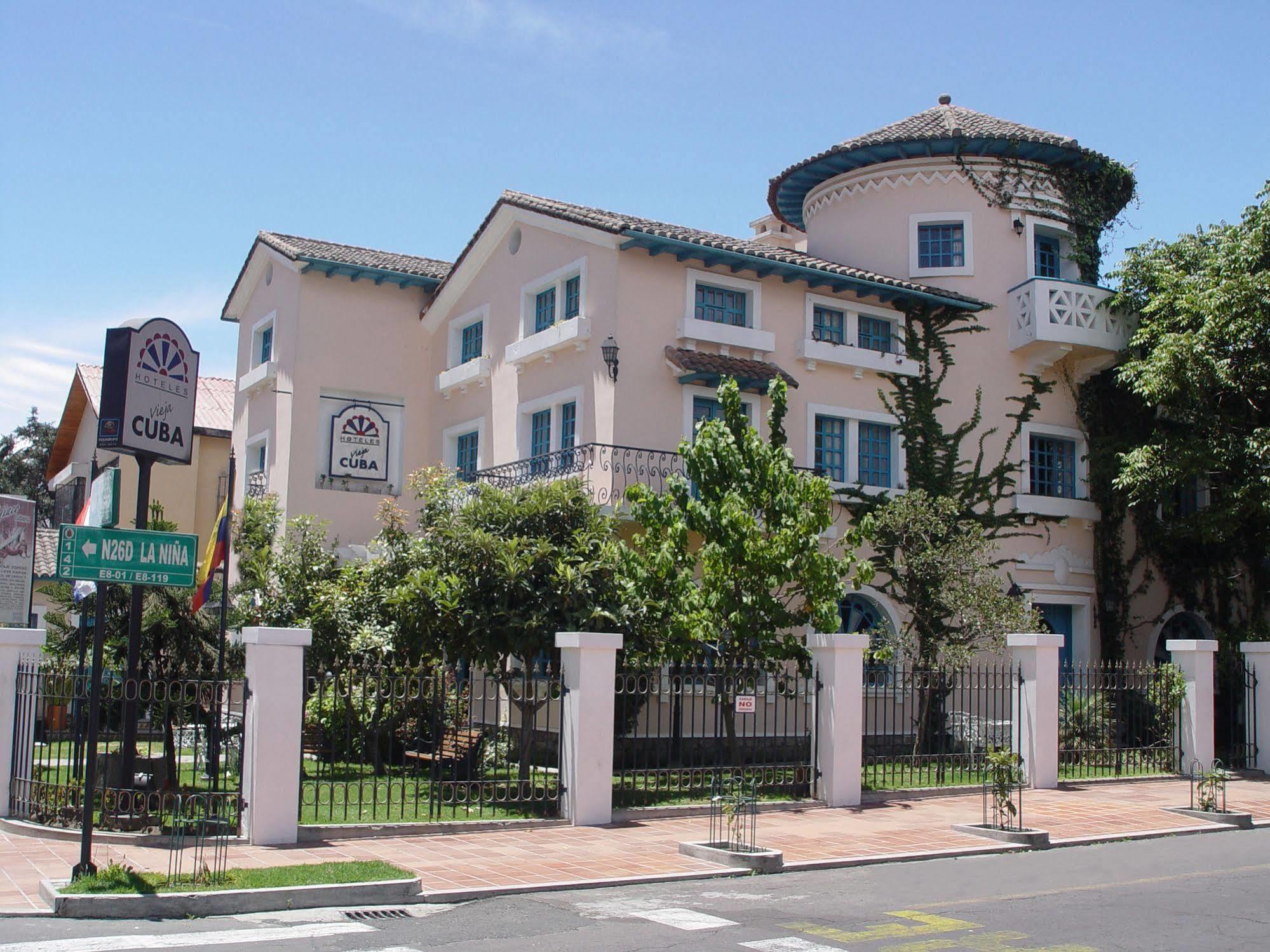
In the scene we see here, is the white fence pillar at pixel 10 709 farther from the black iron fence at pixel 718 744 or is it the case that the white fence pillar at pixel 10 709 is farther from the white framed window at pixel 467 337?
the white framed window at pixel 467 337

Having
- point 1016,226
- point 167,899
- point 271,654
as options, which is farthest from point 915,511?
point 167,899

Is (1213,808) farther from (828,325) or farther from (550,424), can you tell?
(550,424)

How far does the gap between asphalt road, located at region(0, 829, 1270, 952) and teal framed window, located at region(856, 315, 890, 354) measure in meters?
13.3

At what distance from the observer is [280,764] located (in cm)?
1179

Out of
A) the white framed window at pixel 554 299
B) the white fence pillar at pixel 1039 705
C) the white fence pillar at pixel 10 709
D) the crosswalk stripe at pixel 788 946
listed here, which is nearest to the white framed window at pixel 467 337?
the white framed window at pixel 554 299

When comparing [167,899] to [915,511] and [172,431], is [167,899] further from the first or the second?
[915,511]

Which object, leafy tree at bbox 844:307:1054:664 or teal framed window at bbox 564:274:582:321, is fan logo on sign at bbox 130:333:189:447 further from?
leafy tree at bbox 844:307:1054:664

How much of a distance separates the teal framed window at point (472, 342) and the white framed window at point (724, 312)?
5.20 metres

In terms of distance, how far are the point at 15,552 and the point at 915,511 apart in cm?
1488

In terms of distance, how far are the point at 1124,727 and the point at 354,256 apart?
57.1ft

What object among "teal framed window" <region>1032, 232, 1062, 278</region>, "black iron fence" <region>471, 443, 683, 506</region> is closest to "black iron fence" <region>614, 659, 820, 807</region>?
"black iron fence" <region>471, 443, 683, 506</region>

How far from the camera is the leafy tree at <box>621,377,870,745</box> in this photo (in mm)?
15852

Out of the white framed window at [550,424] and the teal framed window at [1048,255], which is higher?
the teal framed window at [1048,255]

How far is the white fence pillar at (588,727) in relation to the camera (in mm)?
13500
